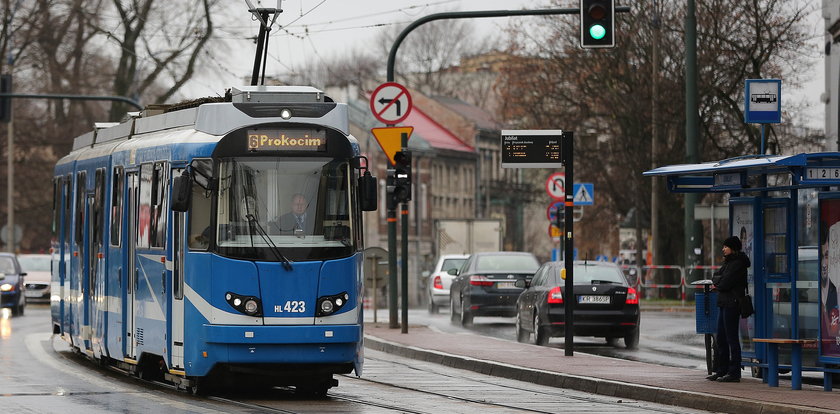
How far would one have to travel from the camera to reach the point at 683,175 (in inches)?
742

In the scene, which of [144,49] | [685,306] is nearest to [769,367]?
[685,306]

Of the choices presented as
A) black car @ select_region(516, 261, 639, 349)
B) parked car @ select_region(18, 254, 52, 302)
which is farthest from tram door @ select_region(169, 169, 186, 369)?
parked car @ select_region(18, 254, 52, 302)

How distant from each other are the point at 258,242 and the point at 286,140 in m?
1.11

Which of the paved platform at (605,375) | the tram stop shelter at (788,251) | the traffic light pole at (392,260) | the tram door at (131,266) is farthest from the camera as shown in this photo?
the traffic light pole at (392,260)

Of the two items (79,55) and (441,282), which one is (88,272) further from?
(79,55)

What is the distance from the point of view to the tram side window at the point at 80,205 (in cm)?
2297

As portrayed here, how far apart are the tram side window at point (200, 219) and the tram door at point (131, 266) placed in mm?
2196

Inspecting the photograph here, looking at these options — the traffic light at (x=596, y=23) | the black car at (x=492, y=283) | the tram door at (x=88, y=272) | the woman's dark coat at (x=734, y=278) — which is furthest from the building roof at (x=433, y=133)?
the woman's dark coat at (x=734, y=278)

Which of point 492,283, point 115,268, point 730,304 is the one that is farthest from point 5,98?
point 730,304

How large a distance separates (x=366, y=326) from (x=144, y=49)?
32255 millimetres

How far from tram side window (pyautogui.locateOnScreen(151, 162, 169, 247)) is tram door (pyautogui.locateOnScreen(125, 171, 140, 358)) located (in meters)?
0.85

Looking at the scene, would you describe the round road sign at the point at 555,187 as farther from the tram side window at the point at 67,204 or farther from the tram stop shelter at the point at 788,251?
the tram stop shelter at the point at 788,251

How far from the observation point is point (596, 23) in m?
23.8

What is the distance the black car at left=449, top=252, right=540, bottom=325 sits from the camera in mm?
35156
